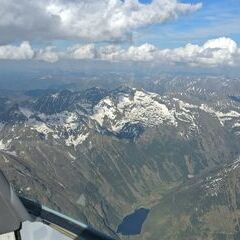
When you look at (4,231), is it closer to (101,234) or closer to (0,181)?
(0,181)

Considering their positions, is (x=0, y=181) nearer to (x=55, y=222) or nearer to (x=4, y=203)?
(x=4, y=203)

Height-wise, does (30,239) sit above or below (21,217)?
below

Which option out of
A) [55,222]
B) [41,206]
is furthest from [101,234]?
[41,206]

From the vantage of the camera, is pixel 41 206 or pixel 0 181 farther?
pixel 41 206

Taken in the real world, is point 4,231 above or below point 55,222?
above

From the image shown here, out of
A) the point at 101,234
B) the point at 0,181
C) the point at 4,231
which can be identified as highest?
the point at 0,181

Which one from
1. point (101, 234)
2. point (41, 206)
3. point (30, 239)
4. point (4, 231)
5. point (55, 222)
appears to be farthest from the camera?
point (41, 206)

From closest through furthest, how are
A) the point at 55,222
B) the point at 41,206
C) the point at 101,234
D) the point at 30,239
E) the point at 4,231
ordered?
the point at 4,231
the point at 30,239
the point at 101,234
the point at 55,222
the point at 41,206

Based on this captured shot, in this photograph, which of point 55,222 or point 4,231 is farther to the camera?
point 55,222

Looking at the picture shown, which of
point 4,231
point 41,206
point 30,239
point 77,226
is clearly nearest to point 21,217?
point 4,231
